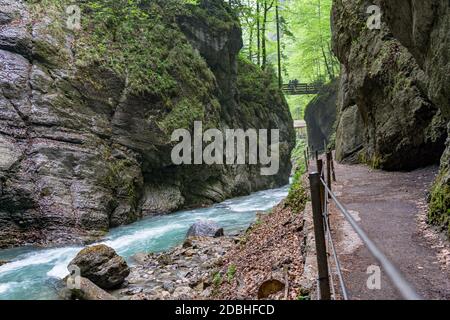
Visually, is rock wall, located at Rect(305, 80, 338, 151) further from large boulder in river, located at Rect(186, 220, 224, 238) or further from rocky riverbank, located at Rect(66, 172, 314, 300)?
rocky riverbank, located at Rect(66, 172, 314, 300)

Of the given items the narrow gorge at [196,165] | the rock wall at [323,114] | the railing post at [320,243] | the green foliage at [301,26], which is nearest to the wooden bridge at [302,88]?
the rock wall at [323,114]

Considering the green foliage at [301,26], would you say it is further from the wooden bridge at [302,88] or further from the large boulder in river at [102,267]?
the large boulder in river at [102,267]

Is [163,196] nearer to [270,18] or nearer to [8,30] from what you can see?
[8,30]

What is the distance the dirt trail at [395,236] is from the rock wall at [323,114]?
2753cm

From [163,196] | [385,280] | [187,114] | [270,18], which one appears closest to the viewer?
[385,280]

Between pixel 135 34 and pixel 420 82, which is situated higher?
pixel 135 34

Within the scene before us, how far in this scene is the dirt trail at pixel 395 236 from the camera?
4094 mm

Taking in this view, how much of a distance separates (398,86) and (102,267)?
9.89 metres

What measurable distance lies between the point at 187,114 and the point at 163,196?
5138 millimetres

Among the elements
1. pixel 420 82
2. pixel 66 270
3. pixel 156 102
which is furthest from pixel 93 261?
pixel 156 102

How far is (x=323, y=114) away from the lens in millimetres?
39812

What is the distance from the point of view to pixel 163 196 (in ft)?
62.1

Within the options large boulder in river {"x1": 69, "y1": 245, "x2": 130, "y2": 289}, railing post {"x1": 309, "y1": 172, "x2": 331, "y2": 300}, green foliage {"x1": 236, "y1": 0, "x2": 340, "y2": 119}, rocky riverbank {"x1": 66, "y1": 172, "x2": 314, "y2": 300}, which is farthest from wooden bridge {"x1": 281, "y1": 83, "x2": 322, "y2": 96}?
railing post {"x1": 309, "y1": 172, "x2": 331, "y2": 300}

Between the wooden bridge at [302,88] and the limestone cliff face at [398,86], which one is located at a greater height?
the wooden bridge at [302,88]
